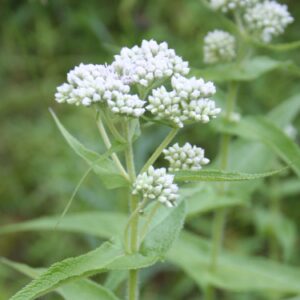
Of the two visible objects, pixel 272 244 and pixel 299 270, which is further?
pixel 272 244

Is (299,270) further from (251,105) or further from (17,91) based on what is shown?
(17,91)

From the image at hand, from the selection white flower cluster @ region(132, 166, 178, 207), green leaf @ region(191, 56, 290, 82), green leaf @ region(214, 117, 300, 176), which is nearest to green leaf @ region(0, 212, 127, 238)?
green leaf @ region(214, 117, 300, 176)

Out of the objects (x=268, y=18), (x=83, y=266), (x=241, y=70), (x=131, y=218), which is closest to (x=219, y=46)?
(x=241, y=70)

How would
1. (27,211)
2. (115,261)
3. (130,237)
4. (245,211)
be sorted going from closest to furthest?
(115,261)
(130,237)
(245,211)
(27,211)

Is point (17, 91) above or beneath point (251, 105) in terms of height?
above

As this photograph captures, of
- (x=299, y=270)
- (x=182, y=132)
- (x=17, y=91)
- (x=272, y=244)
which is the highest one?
(x=17, y=91)

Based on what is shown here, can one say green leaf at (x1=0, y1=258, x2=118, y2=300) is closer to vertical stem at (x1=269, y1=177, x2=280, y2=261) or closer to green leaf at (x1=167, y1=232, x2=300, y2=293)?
green leaf at (x1=167, y1=232, x2=300, y2=293)

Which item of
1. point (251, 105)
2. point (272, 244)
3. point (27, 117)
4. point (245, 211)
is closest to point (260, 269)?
point (272, 244)
